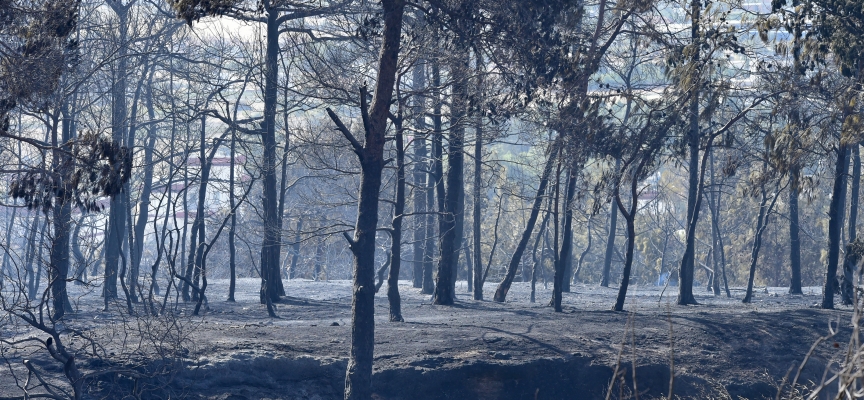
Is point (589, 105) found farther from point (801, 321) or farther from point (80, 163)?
point (80, 163)

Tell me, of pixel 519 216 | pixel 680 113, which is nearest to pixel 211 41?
pixel 680 113

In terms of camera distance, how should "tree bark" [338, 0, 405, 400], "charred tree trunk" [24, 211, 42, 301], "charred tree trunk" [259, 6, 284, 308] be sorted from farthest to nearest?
"charred tree trunk" [259, 6, 284, 308]
"tree bark" [338, 0, 405, 400]
"charred tree trunk" [24, 211, 42, 301]

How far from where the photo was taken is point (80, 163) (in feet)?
33.3

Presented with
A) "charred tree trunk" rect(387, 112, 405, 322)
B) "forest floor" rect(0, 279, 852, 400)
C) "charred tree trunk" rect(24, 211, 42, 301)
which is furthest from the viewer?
"charred tree trunk" rect(387, 112, 405, 322)

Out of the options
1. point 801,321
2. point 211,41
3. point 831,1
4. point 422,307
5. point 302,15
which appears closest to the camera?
point 831,1

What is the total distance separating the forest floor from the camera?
12.0m

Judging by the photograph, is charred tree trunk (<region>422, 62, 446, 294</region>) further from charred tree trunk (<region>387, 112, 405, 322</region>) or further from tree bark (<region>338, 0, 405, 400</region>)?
tree bark (<region>338, 0, 405, 400</region>)

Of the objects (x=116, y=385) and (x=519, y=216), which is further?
(x=519, y=216)

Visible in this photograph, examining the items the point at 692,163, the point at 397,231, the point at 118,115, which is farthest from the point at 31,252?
the point at 692,163

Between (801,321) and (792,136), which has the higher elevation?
(792,136)

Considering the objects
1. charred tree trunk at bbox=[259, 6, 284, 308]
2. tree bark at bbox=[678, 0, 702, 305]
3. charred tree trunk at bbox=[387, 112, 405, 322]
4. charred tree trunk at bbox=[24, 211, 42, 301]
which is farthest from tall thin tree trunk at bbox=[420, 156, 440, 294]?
charred tree trunk at bbox=[24, 211, 42, 301]

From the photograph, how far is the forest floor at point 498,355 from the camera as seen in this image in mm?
12008

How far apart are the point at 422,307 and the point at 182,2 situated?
1101 cm

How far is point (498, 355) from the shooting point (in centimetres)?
1330
